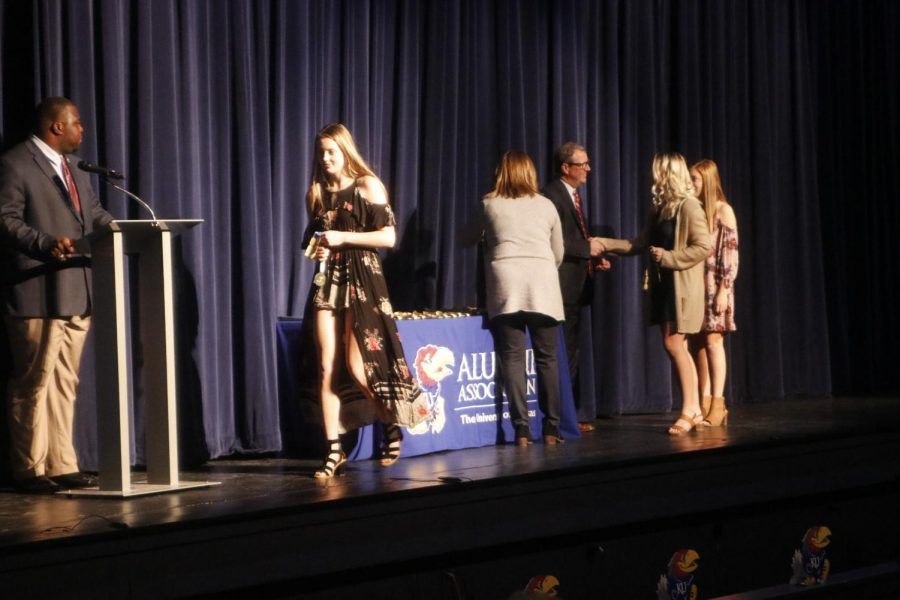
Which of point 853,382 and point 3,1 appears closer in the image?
point 3,1

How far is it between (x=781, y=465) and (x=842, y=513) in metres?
0.32

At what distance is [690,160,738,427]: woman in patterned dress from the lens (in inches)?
247

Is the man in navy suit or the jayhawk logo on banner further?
the man in navy suit

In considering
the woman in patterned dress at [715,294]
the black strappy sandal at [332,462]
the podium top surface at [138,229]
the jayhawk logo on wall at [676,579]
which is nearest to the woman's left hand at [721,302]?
the woman in patterned dress at [715,294]

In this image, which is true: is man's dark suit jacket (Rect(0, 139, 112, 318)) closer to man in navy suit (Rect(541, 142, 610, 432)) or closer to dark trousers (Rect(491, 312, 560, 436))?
dark trousers (Rect(491, 312, 560, 436))

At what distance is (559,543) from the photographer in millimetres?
4430

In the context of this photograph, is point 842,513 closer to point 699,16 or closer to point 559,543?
point 559,543

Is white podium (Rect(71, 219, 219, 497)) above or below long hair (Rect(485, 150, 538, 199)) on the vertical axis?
below

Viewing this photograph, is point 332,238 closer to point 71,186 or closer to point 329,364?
point 329,364

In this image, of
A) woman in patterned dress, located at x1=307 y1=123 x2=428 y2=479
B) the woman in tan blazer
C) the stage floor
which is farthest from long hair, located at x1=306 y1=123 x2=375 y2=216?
the woman in tan blazer

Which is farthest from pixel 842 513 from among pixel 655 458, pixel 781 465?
pixel 655 458

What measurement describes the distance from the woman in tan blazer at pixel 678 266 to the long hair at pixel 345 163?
163 cm

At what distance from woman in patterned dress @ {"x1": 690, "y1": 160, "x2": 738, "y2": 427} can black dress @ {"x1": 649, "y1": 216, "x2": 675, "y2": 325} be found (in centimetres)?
27

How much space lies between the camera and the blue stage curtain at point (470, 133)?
18.2 feet
